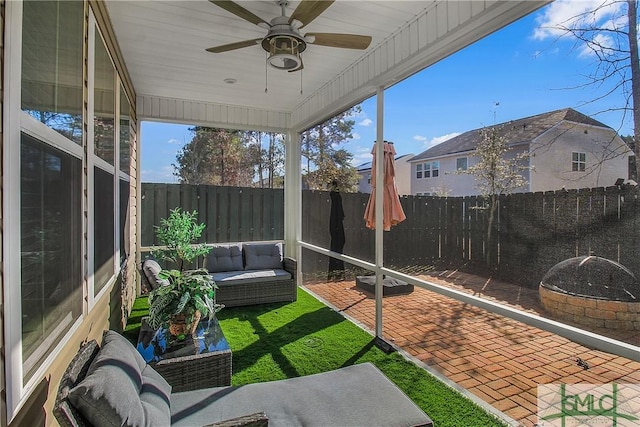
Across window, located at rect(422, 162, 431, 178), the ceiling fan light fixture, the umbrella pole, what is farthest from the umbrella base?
the ceiling fan light fixture

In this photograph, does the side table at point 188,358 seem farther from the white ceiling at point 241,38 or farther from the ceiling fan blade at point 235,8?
the white ceiling at point 241,38

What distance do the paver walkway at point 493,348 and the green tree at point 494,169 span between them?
54 cm

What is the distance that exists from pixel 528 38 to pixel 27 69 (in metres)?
2.73

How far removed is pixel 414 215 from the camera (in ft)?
11.6

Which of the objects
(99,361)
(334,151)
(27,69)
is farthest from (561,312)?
(334,151)

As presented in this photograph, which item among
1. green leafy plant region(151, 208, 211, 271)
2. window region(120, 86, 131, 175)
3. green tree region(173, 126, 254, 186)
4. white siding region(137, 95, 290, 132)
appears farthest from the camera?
green tree region(173, 126, 254, 186)

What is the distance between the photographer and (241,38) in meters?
3.60

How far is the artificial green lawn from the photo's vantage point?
2551 mm

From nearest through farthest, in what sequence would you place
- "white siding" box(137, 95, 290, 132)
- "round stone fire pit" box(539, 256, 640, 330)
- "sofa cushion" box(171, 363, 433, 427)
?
"sofa cushion" box(171, 363, 433, 427), "round stone fire pit" box(539, 256, 640, 330), "white siding" box(137, 95, 290, 132)

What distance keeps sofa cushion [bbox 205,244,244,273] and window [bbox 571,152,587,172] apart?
14.2 ft

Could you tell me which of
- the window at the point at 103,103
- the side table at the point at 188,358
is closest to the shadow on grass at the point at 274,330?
the side table at the point at 188,358

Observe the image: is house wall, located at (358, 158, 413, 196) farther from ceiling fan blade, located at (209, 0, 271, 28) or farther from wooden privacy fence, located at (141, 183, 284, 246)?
wooden privacy fence, located at (141, 183, 284, 246)

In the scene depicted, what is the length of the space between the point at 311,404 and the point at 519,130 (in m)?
2.18

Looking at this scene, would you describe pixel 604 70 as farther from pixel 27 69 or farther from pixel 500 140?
pixel 27 69
